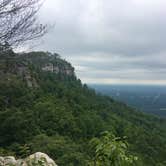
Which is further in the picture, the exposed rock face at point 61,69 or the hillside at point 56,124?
the exposed rock face at point 61,69

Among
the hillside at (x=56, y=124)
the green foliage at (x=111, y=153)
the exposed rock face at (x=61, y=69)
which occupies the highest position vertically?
the exposed rock face at (x=61, y=69)

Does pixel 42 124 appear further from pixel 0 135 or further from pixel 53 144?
pixel 53 144

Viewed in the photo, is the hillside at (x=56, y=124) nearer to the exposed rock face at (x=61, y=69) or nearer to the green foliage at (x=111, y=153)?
the exposed rock face at (x=61, y=69)

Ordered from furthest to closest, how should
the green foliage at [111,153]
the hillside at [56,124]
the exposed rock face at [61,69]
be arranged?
the exposed rock face at [61,69] → the hillside at [56,124] → the green foliage at [111,153]

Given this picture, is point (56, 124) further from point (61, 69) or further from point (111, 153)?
point (61, 69)

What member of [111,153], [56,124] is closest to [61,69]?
[56,124]

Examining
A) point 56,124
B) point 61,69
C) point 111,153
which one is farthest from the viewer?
point 61,69

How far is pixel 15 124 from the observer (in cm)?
4038

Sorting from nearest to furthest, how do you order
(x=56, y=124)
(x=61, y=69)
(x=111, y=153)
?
(x=111, y=153)
(x=56, y=124)
(x=61, y=69)

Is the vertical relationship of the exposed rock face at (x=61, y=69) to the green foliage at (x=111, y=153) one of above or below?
above

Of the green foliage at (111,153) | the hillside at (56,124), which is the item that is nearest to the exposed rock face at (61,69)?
the hillside at (56,124)

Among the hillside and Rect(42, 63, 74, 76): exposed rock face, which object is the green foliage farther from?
Rect(42, 63, 74, 76): exposed rock face

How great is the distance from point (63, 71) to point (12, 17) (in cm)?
9021

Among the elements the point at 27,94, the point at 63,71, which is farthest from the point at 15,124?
the point at 63,71
